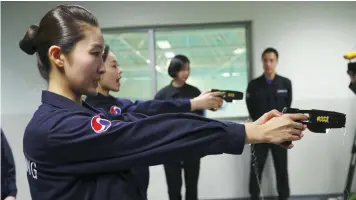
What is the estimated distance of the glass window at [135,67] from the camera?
107 inches

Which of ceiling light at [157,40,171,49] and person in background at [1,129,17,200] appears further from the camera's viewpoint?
ceiling light at [157,40,171,49]

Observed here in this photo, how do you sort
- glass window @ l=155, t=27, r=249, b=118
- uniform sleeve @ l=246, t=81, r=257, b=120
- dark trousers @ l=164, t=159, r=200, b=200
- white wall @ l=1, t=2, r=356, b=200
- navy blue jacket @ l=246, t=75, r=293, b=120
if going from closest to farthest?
navy blue jacket @ l=246, t=75, r=293, b=120, uniform sleeve @ l=246, t=81, r=257, b=120, dark trousers @ l=164, t=159, r=200, b=200, white wall @ l=1, t=2, r=356, b=200, glass window @ l=155, t=27, r=249, b=118

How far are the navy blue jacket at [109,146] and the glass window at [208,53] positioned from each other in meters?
2.13

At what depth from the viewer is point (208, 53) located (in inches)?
106

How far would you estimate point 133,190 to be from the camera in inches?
20.4

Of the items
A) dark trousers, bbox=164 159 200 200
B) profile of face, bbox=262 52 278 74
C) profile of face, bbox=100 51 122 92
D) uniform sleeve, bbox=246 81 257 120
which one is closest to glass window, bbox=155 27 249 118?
profile of face, bbox=262 52 278 74

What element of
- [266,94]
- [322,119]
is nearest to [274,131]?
[322,119]

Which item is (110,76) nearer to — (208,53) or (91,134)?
(91,134)

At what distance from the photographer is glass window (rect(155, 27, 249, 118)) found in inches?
104

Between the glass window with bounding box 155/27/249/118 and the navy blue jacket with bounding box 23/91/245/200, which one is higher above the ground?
the glass window with bounding box 155/27/249/118

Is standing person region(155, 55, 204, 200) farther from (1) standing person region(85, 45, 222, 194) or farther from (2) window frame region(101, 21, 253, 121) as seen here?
(1) standing person region(85, 45, 222, 194)

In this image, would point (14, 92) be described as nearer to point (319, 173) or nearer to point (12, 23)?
point (12, 23)

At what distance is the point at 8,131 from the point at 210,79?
5.76ft

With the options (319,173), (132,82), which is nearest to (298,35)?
(319,173)
